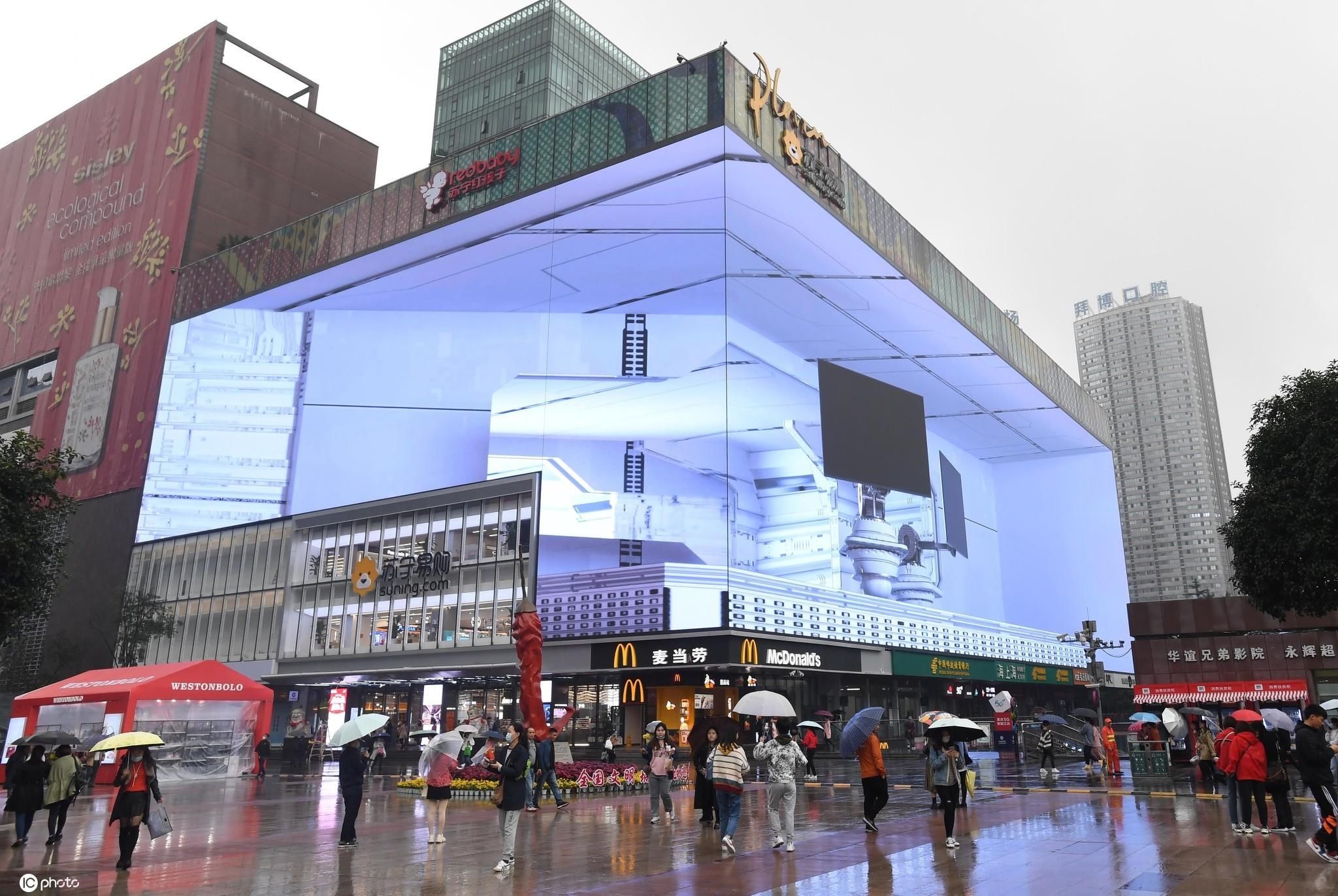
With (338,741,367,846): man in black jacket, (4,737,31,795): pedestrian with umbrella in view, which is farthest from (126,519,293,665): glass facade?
(338,741,367,846): man in black jacket

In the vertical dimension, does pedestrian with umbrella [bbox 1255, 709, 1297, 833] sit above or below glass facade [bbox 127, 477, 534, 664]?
below

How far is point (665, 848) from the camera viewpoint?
12562mm

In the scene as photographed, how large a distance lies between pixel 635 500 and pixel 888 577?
43.9 ft

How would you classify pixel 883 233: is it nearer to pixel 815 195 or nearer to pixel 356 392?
pixel 815 195

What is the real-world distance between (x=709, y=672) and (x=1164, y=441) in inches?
5799

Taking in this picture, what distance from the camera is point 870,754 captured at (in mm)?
14000

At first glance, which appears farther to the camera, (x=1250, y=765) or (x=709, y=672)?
(x=709, y=672)

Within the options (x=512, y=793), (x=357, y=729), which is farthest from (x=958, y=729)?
(x=357, y=729)

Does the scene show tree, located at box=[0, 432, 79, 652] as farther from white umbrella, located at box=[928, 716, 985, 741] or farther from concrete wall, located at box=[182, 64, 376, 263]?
concrete wall, located at box=[182, 64, 376, 263]

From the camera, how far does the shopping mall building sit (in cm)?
3506

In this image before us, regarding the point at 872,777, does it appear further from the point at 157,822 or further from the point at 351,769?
Answer: the point at 157,822

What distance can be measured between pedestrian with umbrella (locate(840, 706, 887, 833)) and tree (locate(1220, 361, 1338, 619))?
13.4 m

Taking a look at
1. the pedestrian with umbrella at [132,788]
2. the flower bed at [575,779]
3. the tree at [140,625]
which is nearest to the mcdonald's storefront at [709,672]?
the flower bed at [575,779]

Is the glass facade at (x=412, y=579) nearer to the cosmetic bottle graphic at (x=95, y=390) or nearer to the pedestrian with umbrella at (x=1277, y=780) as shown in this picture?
the cosmetic bottle graphic at (x=95, y=390)
